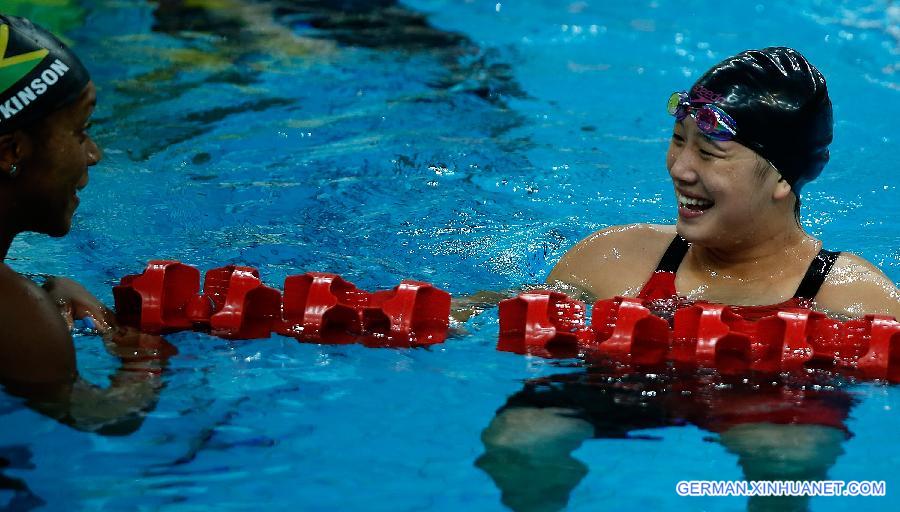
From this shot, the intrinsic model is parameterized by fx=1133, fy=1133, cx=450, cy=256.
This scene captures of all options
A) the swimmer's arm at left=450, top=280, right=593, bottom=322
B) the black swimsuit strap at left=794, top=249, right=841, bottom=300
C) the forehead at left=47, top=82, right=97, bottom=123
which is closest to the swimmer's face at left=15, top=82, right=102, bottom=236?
the forehead at left=47, top=82, right=97, bottom=123

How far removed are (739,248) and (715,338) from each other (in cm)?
57

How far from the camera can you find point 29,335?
10.4 ft

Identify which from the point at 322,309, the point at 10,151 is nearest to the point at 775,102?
the point at 322,309

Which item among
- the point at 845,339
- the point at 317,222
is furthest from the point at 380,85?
the point at 845,339

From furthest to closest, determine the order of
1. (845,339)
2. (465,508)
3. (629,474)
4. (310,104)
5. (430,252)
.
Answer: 1. (310,104)
2. (430,252)
3. (845,339)
4. (629,474)
5. (465,508)

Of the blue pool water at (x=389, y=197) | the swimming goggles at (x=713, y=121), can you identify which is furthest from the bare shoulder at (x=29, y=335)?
the swimming goggles at (x=713, y=121)

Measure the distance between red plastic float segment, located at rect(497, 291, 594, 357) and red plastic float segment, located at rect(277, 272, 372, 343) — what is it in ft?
1.75

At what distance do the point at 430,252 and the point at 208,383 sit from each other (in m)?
2.09

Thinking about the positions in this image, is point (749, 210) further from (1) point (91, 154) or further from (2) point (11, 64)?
(2) point (11, 64)

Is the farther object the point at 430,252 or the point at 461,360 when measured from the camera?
the point at 430,252

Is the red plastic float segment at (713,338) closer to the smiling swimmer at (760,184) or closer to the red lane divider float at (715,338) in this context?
the red lane divider float at (715,338)

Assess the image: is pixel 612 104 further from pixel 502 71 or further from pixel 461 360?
pixel 461 360

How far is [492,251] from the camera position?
19.3ft

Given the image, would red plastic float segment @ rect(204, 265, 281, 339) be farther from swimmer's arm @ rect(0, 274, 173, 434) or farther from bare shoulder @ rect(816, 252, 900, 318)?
bare shoulder @ rect(816, 252, 900, 318)
